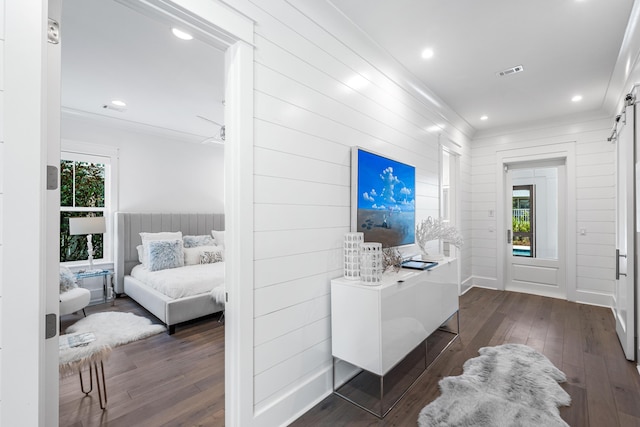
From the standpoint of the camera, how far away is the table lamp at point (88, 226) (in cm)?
402

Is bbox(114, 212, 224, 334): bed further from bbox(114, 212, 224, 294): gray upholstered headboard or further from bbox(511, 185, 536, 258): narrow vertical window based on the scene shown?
bbox(511, 185, 536, 258): narrow vertical window

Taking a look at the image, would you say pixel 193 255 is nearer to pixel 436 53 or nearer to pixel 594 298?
pixel 436 53

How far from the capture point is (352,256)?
2.20 meters

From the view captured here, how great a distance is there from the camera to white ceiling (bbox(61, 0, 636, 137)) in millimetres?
2203

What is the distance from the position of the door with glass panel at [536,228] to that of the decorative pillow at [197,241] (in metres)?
5.13

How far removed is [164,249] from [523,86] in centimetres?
514

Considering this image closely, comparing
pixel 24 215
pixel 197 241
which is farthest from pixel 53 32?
pixel 197 241

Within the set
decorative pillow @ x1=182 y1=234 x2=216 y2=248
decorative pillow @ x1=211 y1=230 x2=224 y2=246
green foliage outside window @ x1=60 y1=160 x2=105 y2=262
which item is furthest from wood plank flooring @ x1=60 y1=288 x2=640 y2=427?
decorative pillow @ x1=211 y1=230 x2=224 y2=246

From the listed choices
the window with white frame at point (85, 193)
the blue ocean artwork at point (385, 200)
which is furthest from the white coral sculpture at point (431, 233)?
the window with white frame at point (85, 193)

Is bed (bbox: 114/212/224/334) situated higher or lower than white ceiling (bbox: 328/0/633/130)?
lower

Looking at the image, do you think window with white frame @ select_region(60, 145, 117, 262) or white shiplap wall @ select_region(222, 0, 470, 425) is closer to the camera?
white shiplap wall @ select_region(222, 0, 470, 425)

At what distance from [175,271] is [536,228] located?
18.5ft

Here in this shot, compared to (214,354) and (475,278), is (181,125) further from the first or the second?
(475,278)

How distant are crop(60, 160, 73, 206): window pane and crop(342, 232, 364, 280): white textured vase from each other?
4504 mm
